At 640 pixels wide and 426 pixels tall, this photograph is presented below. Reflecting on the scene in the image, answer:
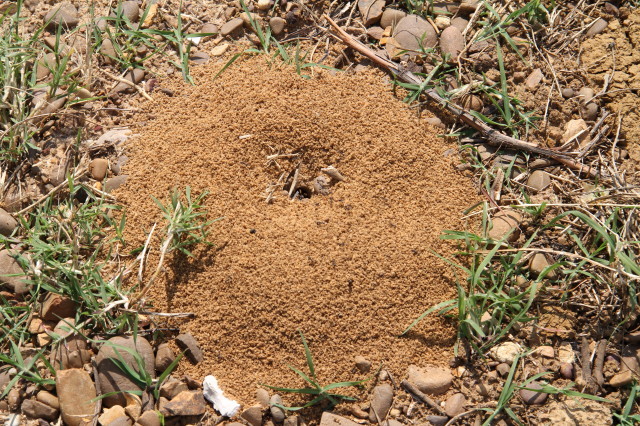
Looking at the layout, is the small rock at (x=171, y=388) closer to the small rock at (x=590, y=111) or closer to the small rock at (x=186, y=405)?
the small rock at (x=186, y=405)

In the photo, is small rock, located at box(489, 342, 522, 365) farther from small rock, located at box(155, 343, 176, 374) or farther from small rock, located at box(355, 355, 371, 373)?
small rock, located at box(155, 343, 176, 374)

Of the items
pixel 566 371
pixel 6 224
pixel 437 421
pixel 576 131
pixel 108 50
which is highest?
pixel 108 50

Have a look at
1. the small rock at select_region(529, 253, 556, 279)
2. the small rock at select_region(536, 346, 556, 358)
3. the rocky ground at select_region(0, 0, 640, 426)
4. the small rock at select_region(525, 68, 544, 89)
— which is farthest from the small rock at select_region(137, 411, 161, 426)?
the small rock at select_region(525, 68, 544, 89)

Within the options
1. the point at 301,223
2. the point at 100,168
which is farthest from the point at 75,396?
the point at 301,223

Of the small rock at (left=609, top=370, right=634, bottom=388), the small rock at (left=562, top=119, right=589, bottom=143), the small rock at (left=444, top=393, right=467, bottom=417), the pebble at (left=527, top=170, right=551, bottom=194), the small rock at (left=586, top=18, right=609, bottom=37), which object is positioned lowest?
the small rock at (left=444, top=393, right=467, bottom=417)

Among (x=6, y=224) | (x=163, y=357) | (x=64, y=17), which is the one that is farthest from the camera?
(x=64, y=17)

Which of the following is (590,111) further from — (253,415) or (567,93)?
(253,415)
